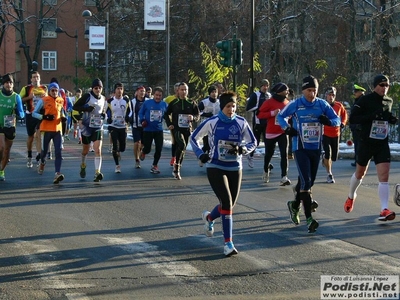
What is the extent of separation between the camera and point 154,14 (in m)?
30.0

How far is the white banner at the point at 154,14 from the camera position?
29.7m

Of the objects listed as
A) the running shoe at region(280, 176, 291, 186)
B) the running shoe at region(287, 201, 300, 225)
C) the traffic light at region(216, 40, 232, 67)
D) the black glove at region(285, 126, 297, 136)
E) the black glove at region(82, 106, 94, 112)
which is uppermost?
the traffic light at region(216, 40, 232, 67)

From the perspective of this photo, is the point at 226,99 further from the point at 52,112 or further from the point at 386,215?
the point at 52,112

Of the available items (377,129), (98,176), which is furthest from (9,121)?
(377,129)

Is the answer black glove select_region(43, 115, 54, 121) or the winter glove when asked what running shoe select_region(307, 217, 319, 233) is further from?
black glove select_region(43, 115, 54, 121)

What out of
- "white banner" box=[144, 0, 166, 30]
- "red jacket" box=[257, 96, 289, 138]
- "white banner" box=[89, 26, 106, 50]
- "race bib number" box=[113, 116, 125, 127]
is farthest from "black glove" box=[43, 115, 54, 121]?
"white banner" box=[89, 26, 106, 50]

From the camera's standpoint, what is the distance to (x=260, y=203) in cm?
1266

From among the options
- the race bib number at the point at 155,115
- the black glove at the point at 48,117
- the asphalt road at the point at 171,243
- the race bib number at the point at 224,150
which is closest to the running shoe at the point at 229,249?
the asphalt road at the point at 171,243

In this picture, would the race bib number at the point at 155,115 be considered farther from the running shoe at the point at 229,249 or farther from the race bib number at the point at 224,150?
the running shoe at the point at 229,249

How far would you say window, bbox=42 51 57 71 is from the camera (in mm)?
75062

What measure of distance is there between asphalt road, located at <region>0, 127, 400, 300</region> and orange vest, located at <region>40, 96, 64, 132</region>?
103cm

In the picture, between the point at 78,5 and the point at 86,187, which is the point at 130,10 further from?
the point at 86,187

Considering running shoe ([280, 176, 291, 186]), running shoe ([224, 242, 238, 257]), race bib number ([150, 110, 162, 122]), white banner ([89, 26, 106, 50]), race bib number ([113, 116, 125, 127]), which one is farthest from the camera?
white banner ([89, 26, 106, 50])

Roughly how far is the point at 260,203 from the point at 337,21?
1339 inches
